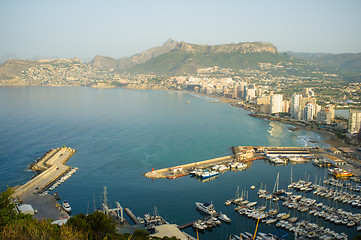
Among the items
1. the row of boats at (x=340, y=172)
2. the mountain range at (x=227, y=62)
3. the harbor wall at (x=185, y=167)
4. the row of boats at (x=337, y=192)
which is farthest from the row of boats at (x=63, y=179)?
the mountain range at (x=227, y=62)

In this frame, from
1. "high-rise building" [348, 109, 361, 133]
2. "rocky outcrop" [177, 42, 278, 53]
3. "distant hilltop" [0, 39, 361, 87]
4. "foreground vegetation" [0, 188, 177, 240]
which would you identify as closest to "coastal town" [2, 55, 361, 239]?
"high-rise building" [348, 109, 361, 133]

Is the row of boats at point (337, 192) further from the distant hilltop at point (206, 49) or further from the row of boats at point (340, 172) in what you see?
the distant hilltop at point (206, 49)

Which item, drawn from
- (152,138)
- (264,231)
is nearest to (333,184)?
(264,231)

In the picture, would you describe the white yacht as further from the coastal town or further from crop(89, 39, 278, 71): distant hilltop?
crop(89, 39, 278, 71): distant hilltop

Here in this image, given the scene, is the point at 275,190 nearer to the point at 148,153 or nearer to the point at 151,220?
the point at 151,220

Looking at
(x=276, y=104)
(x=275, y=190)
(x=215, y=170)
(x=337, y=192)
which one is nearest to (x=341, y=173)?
(x=337, y=192)
